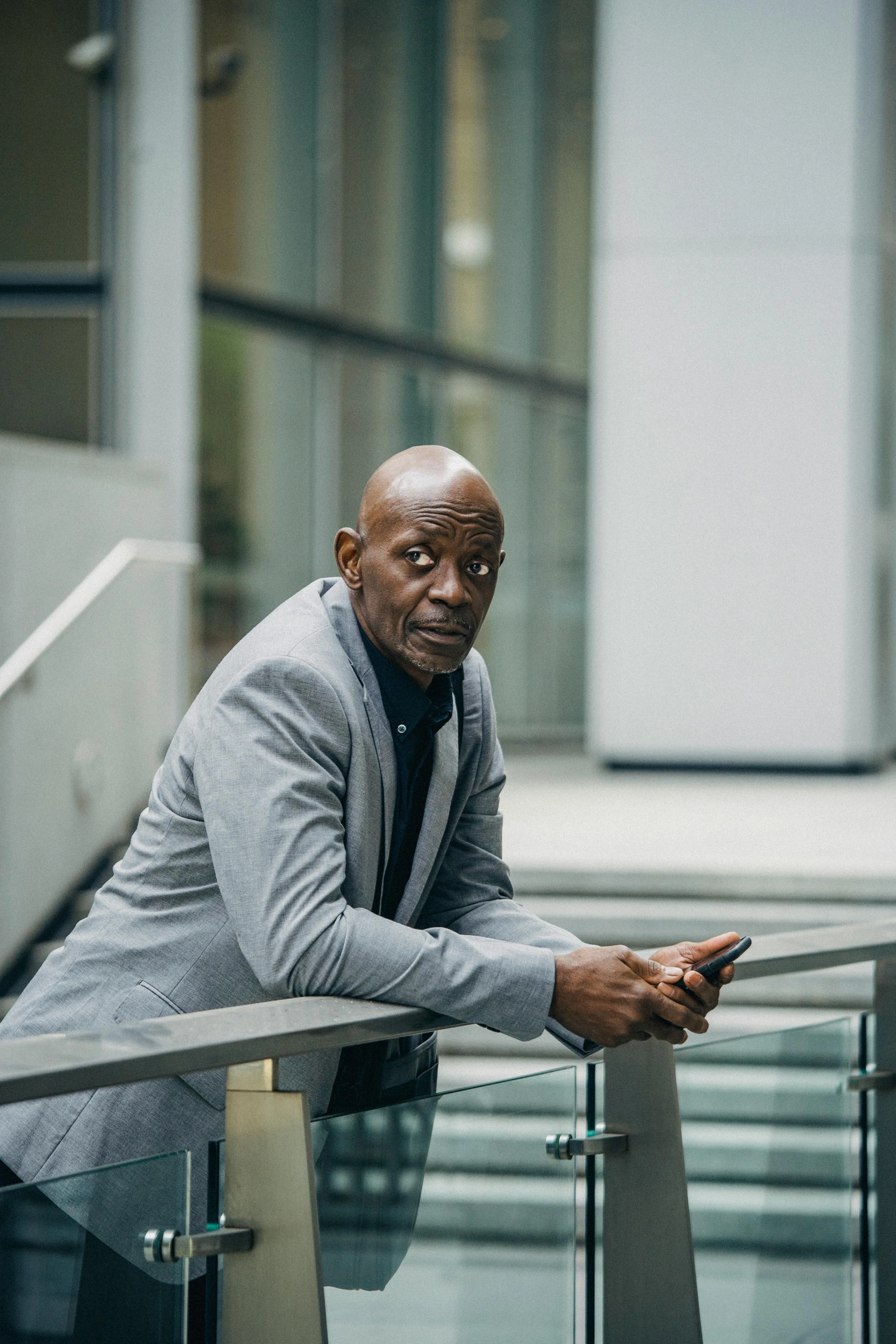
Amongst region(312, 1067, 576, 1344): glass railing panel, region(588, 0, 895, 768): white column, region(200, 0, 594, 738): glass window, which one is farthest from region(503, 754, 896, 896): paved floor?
region(312, 1067, 576, 1344): glass railing panel

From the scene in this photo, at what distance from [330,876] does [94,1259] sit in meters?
0.48

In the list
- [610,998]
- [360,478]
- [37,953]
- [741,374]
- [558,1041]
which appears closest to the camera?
[610,998]

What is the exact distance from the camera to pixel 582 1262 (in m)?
2.33

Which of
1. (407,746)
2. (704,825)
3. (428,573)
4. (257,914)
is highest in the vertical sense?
(428,573)

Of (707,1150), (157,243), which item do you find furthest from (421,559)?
(157,243)

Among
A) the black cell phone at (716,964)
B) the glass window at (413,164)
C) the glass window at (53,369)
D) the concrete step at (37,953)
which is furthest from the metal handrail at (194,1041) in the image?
the glass window at (413,164)

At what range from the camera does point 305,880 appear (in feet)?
6.25

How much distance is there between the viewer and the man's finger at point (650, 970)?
2.02 m

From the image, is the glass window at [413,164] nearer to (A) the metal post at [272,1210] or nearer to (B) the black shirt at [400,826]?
(B) the black shirt at [400,826]

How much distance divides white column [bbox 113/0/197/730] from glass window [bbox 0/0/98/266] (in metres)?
0.22

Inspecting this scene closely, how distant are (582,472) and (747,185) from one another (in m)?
5.60

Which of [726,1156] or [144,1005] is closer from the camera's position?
[144,1005]

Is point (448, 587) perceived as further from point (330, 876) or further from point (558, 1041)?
point (558, 1041)

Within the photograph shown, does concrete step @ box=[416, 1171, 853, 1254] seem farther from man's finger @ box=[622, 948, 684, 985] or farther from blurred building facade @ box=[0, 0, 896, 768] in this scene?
blurred building facade @ box=[0, 0, 896, 768]
